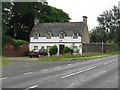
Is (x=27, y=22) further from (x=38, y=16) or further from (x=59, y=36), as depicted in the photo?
(x=59, y=36)

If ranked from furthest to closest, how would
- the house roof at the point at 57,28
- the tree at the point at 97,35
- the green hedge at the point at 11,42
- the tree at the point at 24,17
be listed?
the tree at the point at 97,35 → the tree at the point at 24,17 → the house roof at the point at 57,28 → the green hedge at the point at 11,42

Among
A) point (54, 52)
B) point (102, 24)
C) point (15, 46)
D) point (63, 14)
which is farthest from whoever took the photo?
point (102, 24)

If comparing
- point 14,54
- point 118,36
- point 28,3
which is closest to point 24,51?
point 14,54

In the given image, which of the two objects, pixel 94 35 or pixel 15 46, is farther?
pixel 94 35

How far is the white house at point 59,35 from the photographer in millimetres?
75062

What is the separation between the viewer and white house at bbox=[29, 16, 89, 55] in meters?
75.1

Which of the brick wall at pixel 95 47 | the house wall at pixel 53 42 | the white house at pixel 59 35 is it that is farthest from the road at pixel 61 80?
the white house at pixel 59 35

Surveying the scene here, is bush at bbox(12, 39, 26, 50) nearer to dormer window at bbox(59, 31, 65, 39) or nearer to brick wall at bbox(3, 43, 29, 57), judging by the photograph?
brick wall at bbox(3, 43, 29, 57)

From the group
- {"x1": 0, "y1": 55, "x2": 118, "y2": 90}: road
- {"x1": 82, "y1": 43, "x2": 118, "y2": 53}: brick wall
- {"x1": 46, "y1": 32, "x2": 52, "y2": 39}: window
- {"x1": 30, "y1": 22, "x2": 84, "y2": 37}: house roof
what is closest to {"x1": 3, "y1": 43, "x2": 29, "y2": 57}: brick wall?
{"x1": 46, "y1": 32, "x2": 52, "y2": 39}: window

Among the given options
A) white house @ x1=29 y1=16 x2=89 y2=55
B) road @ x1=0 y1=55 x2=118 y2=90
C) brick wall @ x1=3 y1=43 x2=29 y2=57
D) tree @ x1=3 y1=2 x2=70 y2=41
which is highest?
tree @ x1=3 y1=2 x2=70 y2=41

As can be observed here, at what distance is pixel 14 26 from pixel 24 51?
60.3ft

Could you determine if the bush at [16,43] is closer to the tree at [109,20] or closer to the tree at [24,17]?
the tree at [24,17]

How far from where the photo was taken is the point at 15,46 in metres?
68.0

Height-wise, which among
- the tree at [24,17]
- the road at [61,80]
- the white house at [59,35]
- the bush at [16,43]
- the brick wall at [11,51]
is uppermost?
the tree at [24,17]
